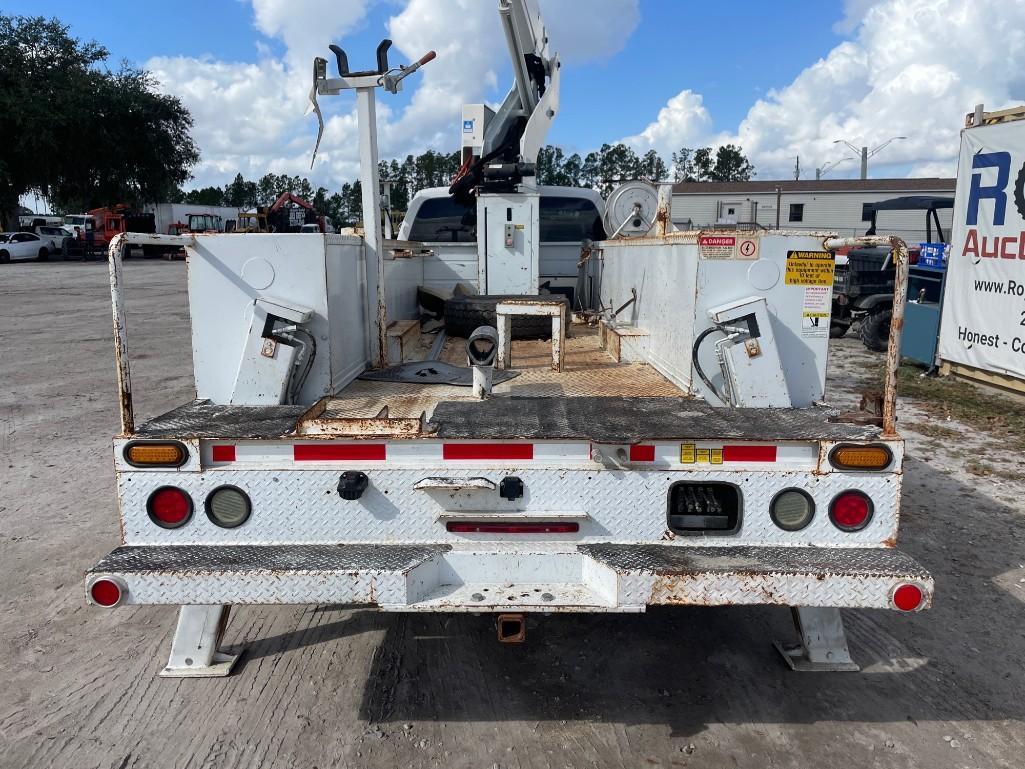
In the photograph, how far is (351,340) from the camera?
421 cm

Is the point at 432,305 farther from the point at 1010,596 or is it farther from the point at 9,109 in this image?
the point at 9,109

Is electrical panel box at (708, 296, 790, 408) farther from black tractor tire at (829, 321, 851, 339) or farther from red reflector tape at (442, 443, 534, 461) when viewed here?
black tractor tire at (829, 321, 851, 339)

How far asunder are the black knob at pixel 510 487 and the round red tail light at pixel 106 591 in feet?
4.55

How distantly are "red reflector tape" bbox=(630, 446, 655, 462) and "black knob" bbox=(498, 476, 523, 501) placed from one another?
429 millimetres

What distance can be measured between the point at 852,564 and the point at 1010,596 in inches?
85.6

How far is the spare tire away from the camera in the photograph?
532 cm

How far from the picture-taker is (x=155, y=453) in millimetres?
2854

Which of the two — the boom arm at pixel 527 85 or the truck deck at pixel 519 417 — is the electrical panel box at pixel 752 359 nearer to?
the truck deck at pixel 519 417

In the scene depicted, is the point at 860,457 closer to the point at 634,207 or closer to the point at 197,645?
the point at 197,645

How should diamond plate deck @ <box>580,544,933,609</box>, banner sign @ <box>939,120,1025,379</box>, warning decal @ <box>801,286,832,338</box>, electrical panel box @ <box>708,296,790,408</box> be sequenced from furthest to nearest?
banner sign @ <box>939,120,1025,379</box>, warning decal @ <box>801,286,832,338</box>, electrical panel box @ <box>708,296,790,408</box>, diamond plate deck @ <box>580,544,933,609</box>

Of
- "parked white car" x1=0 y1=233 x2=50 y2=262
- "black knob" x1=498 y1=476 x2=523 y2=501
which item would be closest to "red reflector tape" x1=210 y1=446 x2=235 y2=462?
"black knob" x1=498 y1=476 x2=523 y2=501

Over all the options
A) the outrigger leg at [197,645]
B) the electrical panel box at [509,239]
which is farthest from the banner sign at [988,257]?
the outrigger leg at [197,645]

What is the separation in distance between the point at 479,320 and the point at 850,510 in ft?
9.88

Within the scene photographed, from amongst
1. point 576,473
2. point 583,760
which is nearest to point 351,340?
point 576,473
